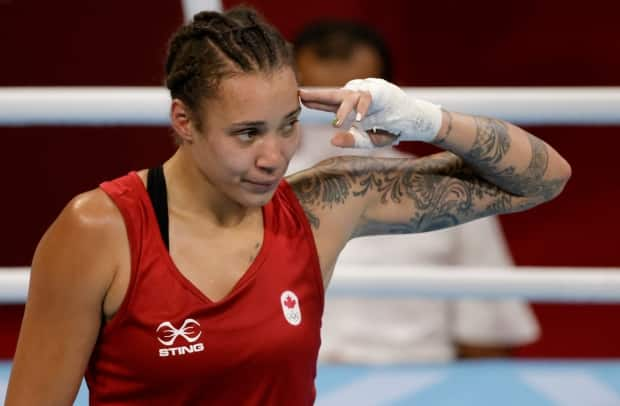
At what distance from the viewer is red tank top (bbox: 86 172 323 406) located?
135 cm

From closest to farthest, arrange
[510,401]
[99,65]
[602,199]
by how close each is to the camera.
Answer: [510,401] < [99,65] < [602,199]

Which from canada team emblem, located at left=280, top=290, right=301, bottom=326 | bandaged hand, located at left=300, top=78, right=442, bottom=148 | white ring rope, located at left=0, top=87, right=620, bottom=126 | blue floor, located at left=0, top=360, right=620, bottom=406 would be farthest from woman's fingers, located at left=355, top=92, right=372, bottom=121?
blue floor, located at left=0, top=360, right=620, bottom=406

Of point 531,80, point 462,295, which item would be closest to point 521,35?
point 531,80

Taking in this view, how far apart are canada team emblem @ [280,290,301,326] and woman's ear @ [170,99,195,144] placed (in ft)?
0.77

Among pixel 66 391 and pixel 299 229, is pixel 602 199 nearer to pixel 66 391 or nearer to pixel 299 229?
pixel 299 229

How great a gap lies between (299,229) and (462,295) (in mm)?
457

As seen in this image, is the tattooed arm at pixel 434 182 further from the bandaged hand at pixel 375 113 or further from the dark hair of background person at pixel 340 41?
the dark hair of background person at pixel 340 41

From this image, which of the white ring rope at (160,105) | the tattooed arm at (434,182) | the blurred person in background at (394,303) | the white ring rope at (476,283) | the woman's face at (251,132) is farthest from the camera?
the blurred person in background at (394,303)

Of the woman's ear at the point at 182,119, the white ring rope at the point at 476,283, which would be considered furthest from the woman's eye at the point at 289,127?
the white ring rope at the point at 476,283

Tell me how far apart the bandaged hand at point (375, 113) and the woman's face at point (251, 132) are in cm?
5

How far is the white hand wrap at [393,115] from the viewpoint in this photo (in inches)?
55.6

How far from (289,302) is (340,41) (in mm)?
1066

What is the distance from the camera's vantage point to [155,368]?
1.35 metres

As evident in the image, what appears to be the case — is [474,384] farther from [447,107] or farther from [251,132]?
[251,132]
